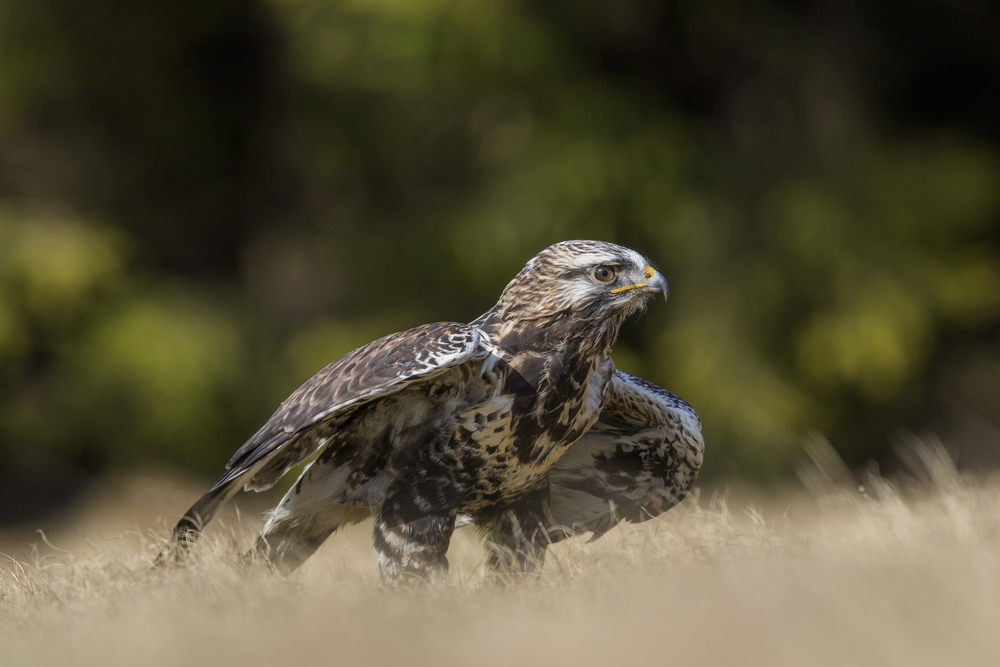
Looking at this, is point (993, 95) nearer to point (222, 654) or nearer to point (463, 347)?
point (463, 347)

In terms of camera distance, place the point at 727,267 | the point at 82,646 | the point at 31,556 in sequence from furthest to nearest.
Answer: the point at 727,267 → the point at 31,556 → the point at 82,646

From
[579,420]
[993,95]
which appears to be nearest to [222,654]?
[579,420]

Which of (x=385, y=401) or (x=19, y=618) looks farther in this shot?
(x=385, y=401)

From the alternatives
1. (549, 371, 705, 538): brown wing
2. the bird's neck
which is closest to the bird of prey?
the bird's neck

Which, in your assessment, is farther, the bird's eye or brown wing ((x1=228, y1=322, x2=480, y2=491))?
the bird's eye

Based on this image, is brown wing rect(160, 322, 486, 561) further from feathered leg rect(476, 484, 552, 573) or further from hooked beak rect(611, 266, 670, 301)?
feathered leg rect(476, 484, 552, 573)

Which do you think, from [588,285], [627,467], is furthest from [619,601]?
[627,467]
